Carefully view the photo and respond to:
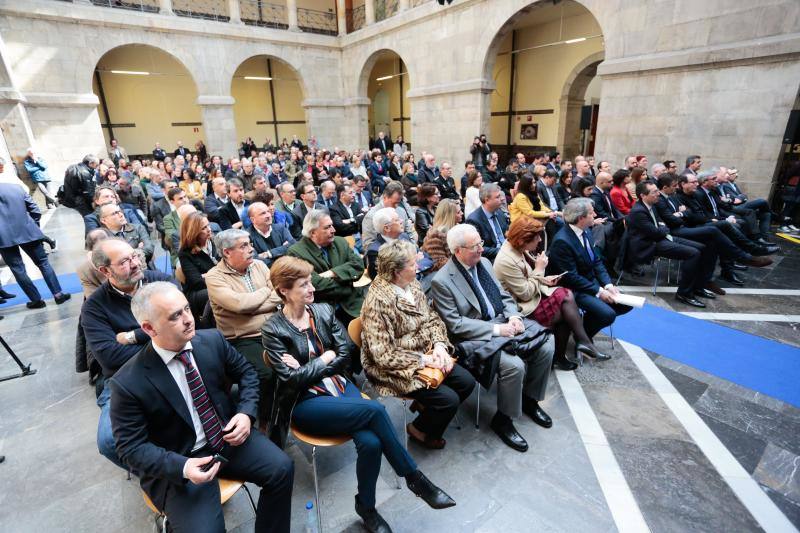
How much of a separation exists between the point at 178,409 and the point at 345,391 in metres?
0.93

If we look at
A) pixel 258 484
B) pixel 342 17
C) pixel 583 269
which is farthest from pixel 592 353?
pixel 342 17

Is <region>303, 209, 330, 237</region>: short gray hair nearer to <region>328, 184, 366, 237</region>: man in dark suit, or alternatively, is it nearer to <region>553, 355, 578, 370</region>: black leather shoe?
<region>328, 184, 366, 237</region>: man in dark suit

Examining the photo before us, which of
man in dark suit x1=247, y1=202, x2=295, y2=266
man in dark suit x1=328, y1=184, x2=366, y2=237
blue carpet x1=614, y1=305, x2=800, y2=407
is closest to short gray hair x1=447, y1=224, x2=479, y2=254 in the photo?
man in dark suit x1=247, y1=202, x2=295, y2=266

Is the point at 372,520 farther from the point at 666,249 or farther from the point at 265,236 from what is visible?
the point at 666,249

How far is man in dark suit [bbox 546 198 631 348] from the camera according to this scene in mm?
3654

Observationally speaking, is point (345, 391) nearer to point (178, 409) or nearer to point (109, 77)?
point (178, 409)

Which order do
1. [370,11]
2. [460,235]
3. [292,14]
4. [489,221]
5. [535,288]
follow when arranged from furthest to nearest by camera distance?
[292,14] < [370,11] < [489,221] < [535,288] < [460,235]

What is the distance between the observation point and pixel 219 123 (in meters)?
15.5

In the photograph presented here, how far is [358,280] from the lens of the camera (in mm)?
3807

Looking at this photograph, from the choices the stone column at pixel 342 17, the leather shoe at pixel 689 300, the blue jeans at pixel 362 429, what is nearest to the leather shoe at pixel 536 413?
the blue jeans at pixel 362 429

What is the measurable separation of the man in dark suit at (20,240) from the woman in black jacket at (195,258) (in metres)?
3.01

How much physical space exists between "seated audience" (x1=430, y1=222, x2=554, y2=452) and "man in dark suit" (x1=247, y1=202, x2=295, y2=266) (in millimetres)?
2070

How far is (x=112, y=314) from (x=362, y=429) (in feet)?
5.58

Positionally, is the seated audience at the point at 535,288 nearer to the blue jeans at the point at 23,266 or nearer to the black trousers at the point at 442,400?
the black trousers at the point at 442,400
